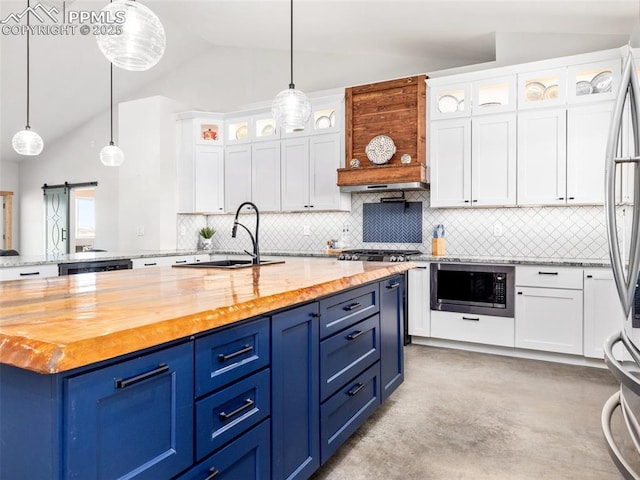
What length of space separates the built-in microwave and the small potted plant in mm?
3269

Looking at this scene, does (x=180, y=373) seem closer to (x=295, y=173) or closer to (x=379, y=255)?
(x=379, y=255)

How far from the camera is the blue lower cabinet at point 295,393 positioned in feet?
5.17

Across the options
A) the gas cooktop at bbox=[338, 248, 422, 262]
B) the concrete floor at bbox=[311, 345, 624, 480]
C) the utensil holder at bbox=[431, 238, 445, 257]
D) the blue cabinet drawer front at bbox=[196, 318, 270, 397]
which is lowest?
the concrete floor at bbox=[311, 345, 624, 480]

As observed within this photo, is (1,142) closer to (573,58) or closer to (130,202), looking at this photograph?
(130,202)

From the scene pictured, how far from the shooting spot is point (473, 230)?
179 inches

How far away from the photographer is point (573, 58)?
3811 millimetres

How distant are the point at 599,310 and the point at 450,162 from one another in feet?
6.21

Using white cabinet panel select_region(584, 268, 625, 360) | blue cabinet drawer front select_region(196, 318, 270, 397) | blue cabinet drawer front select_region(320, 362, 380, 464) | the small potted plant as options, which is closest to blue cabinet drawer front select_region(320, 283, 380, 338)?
blue cabinet drawer front select_region(320, 362, 380, 464)

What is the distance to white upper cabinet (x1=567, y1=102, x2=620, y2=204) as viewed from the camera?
374 centimetres

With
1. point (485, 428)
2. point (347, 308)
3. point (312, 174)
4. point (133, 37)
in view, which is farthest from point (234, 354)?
point (312, 174)

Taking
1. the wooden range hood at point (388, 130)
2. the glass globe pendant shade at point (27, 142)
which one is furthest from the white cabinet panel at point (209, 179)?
the glass globe pendant shade at point (27, 142)

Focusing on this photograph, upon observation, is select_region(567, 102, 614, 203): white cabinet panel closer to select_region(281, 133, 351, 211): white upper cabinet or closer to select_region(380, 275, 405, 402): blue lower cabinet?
select_region(380, 275, 405, 402): blue lower cabinet

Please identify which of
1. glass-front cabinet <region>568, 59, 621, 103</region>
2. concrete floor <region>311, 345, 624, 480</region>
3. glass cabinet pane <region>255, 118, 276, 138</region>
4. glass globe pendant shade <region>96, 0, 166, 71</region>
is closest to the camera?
glass globe pendant shade <region>96, 0, 166, 71</region>

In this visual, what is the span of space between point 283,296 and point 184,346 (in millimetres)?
444
